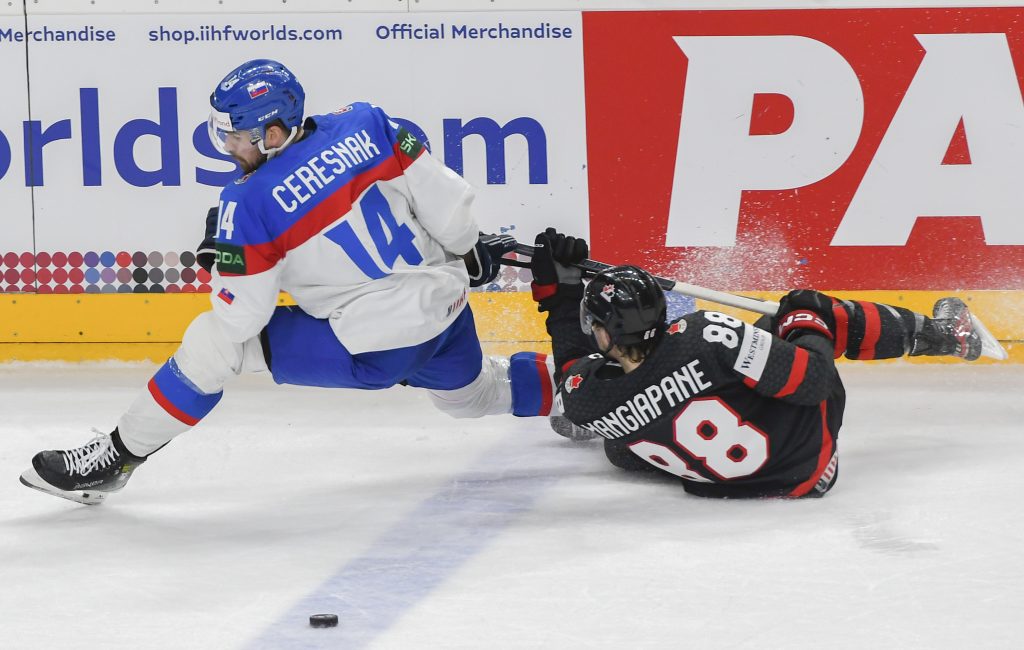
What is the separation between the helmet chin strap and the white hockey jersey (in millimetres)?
23

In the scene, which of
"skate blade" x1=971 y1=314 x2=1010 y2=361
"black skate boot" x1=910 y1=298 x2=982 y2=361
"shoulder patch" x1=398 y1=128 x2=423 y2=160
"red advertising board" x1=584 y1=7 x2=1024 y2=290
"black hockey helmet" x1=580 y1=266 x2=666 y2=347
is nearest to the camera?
"black hockey helmet" x1=580 y1=266 x2=666 y2=347

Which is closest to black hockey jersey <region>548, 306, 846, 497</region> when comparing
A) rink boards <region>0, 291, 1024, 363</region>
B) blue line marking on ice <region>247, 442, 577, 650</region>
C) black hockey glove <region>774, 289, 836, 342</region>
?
black hockey glove <region>774, 289, 836, 342</region>

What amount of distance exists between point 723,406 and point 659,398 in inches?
5.5

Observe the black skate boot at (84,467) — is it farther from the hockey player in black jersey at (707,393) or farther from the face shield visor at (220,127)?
the hockey player in black jersey at (707,393)

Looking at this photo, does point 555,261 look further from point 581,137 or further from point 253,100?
Result: point 581,137

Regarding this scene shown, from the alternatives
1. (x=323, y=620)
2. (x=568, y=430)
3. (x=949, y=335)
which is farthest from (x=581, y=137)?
(x=323, y=620)

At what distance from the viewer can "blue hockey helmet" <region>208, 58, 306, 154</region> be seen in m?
2.63

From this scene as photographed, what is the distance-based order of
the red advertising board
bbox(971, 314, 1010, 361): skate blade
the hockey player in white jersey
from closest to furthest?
the hockey player in white jersey, bbox(971, 314, 1010, 361): skate blade, the red advertising board

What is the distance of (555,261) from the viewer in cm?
312

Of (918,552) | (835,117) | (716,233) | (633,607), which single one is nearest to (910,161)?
(835,117)

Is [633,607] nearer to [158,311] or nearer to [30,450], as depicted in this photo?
[30,450]

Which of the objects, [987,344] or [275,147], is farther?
[987,344]

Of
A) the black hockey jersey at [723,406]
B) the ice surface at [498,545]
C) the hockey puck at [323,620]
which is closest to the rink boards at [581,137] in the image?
the ice surface at [498,545]

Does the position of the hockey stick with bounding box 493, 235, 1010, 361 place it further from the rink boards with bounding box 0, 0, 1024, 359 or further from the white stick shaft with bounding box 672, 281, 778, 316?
the rink boards with bounding box 0, 0, 1024, 359
